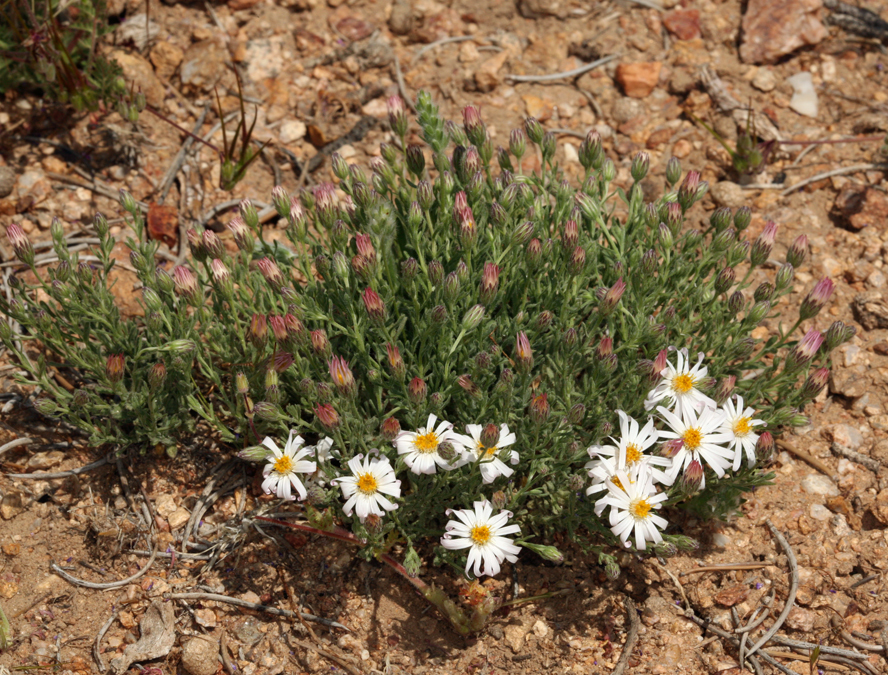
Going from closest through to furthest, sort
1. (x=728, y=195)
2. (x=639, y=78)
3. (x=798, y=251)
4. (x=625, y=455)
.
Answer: (x=625, y=455)
(x=798, y=251)
(x=728, y=195)
(x=639, y=78)

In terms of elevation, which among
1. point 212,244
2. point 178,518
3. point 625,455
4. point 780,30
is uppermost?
point 780,30

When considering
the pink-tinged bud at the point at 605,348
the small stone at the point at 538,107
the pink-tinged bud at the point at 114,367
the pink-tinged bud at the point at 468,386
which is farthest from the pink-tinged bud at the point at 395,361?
the small stone at the point at 538,107

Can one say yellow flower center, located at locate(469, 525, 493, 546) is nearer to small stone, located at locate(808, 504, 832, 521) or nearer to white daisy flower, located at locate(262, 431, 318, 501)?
white daisy flower, located at locate(262, 431, 318, 501)

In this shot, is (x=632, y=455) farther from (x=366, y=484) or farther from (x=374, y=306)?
(x=374, y=306)

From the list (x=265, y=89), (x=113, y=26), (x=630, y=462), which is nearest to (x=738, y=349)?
(x=630, y=462)

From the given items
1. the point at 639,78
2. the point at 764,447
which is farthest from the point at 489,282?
the point at 639,78

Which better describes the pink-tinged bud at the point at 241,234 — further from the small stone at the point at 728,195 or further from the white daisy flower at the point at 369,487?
the small stone at the point at 728,195

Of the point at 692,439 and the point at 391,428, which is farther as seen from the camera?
the point at 692,439
